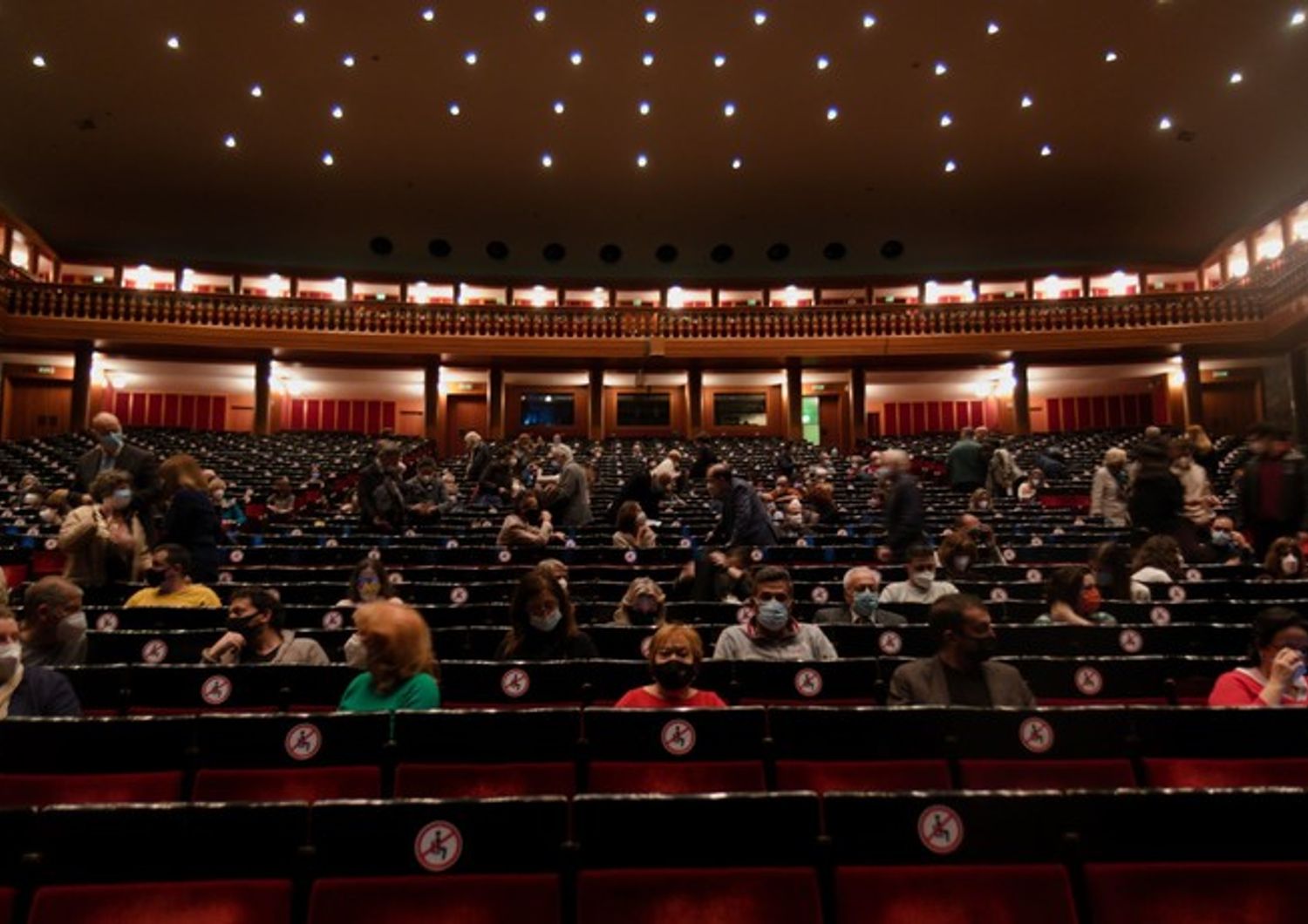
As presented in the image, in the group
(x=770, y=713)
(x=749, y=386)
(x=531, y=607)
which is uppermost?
(x=749, y=386)

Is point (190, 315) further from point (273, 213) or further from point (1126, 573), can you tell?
point (1126, 573)

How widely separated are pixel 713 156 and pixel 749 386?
213 inches

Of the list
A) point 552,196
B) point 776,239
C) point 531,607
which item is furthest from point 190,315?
point 531,607

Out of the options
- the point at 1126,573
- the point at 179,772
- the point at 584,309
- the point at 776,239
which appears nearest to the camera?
the point at 179,772

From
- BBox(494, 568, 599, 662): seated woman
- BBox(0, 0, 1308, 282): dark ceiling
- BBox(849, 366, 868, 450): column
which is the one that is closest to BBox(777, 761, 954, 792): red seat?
BBox(494, 568, 599, 662): seated woman

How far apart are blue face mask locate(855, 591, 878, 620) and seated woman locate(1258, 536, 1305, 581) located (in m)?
2.67

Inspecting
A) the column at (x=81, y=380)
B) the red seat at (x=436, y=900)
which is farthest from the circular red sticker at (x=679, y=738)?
the column at (x=81, y=380)

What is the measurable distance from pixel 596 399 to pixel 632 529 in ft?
42.0

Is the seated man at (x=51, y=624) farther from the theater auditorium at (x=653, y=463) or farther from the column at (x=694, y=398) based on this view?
the column at (x=694, y=398)

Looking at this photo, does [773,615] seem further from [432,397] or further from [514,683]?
[432,397]

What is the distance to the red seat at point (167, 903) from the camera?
1.79 metres

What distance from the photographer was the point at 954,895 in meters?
1.86

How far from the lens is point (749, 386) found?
67.6 ft

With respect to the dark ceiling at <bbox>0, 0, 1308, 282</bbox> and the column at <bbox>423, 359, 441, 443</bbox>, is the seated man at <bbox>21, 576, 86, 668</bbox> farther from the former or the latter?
the column at <bbox>423, 359, 441, 443</bbox>
